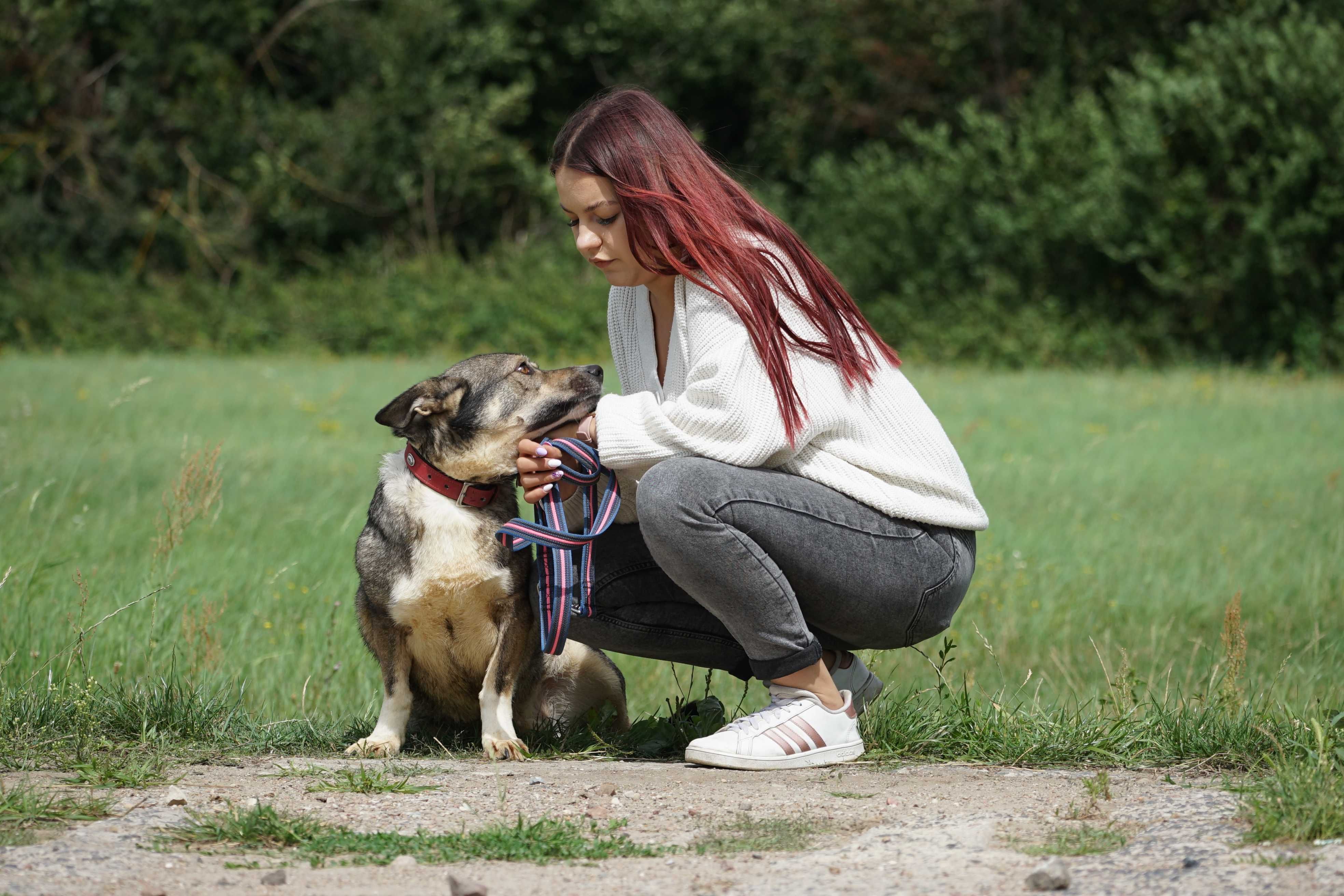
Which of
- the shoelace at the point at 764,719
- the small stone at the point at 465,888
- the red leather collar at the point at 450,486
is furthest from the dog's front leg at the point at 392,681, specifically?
the small stone at the point at 465,888

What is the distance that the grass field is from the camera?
4289mm

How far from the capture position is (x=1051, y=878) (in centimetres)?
217

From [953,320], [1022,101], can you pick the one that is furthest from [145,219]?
[1022,101]

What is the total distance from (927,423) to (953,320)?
16858mm

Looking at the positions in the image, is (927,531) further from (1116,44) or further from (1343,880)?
(1116,44)

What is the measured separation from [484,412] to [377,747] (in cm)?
94

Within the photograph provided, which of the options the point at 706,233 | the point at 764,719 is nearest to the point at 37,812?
A: the point at 764,719

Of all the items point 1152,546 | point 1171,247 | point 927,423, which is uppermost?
point 1171,247

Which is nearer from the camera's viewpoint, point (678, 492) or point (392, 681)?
point (678, 492)

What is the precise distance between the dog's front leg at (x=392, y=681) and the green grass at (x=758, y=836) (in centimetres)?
113

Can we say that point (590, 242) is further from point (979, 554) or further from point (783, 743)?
point (979, 554)

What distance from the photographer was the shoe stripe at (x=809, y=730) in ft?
10.5

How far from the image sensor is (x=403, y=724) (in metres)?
3.44

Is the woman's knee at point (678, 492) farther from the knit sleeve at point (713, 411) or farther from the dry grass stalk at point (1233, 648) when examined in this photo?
the dry grass stalk at point (1233, 648)
